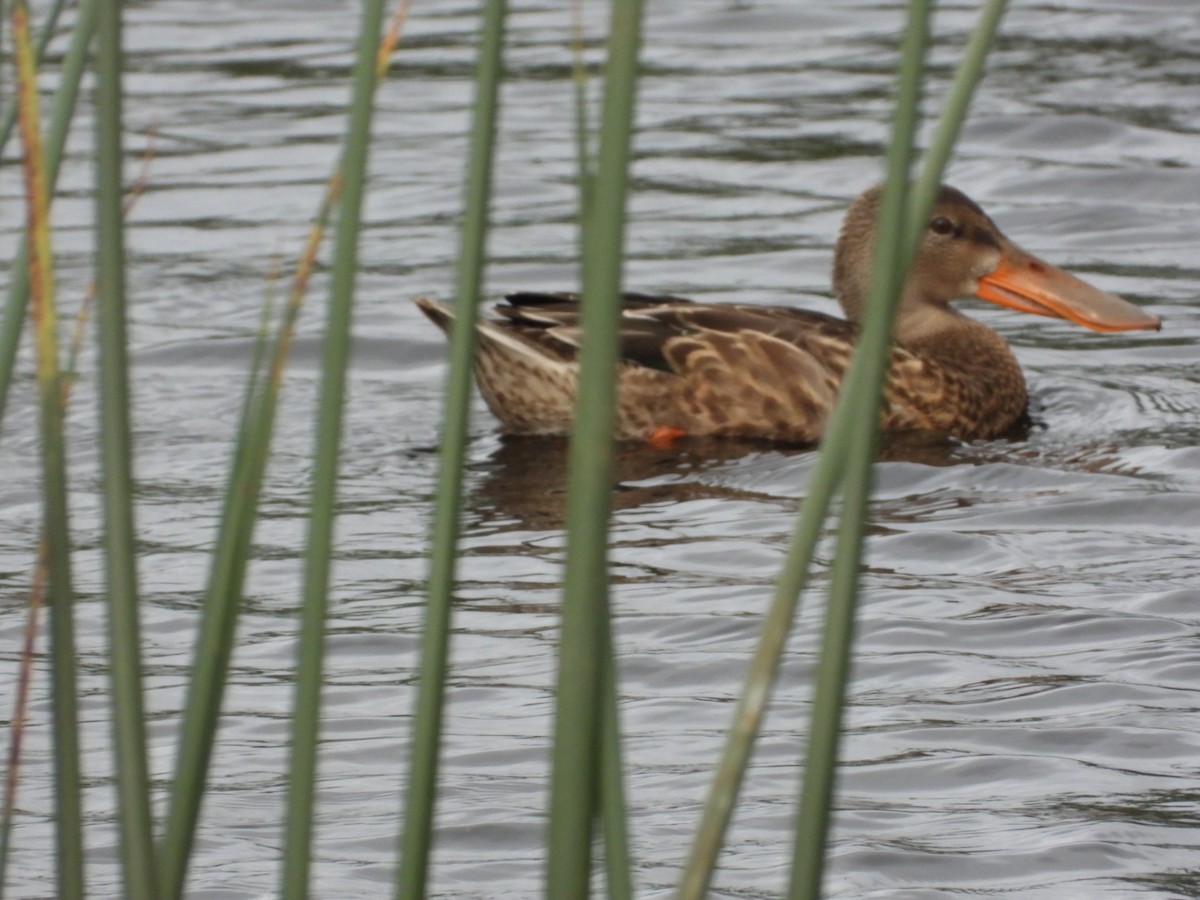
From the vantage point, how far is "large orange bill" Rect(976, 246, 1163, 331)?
810cm

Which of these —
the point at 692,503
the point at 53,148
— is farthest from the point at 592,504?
the point at 692,503

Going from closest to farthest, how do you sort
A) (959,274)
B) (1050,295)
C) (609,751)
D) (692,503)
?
(609,751) < (692,503) < (1050,295) < (959,274)

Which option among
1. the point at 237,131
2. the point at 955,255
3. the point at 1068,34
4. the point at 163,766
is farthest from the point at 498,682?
the point at 1068,34

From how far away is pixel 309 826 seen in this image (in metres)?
2.21

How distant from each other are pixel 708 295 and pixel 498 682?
15.0 feet

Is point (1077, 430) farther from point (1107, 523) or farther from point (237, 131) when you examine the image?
point (237, 131)

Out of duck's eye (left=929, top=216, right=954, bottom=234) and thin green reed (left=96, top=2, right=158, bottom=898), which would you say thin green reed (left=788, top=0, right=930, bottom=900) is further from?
duck's eye (left=929, top=216, right=954, bottom=234)

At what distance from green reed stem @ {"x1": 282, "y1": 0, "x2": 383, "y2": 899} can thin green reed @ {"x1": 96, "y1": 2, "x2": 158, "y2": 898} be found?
0.43 feet

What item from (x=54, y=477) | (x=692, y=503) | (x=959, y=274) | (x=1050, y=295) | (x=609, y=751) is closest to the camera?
Result: (x=609, y=751)

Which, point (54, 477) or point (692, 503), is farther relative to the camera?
point (692, 503)

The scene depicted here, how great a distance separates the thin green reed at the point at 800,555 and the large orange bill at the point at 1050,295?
622cm

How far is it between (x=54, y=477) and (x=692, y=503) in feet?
15.4

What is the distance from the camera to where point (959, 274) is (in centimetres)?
837

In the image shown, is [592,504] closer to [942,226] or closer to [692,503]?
[692,503]
